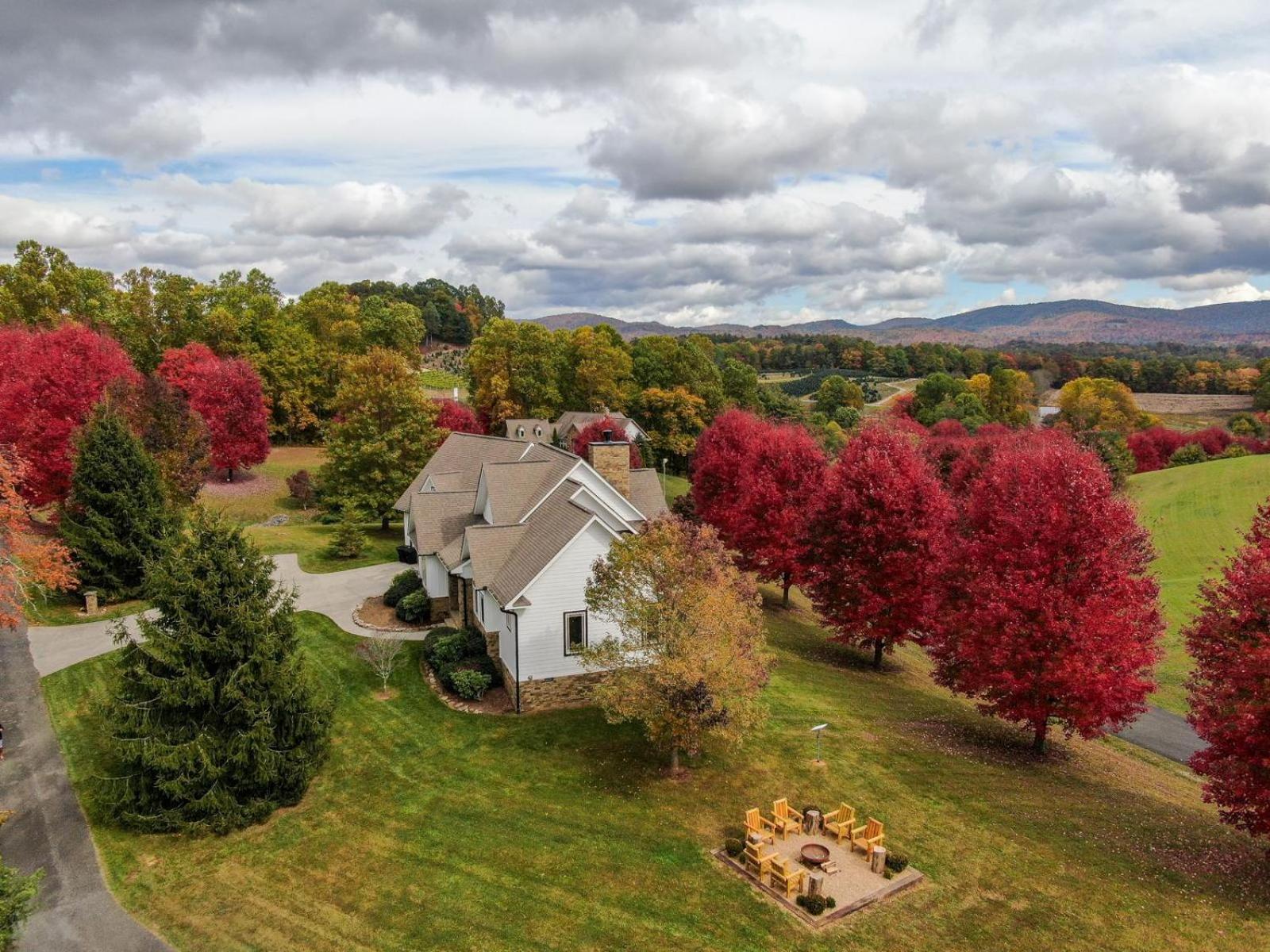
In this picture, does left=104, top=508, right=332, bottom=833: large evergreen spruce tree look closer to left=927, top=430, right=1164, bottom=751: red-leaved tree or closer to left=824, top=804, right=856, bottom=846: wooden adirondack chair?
left=824, top=804, right=856, bottom=846: wooden adirondack chair

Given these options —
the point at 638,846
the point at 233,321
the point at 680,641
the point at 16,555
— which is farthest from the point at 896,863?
the point at 233,321

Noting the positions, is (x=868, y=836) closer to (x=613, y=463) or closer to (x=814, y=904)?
(x=814, y=904)

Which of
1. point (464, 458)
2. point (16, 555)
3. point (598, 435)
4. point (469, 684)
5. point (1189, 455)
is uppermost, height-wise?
point (464, 458)

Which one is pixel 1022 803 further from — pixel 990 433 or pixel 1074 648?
pixel 990 433

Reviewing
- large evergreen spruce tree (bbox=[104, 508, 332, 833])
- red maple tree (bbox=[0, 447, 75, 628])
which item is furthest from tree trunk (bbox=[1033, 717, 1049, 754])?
red maple tree (bbox=[0, 447, 75, 628])

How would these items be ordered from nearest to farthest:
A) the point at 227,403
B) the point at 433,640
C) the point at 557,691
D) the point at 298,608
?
the point at 557,691, the point at 433,640, the point at 298,608, the point at 227,403

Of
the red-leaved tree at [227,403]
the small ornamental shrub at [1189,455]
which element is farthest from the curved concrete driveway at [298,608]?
the small ornamental shrub at [1189,455]

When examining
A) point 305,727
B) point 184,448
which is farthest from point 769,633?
point 184,448
